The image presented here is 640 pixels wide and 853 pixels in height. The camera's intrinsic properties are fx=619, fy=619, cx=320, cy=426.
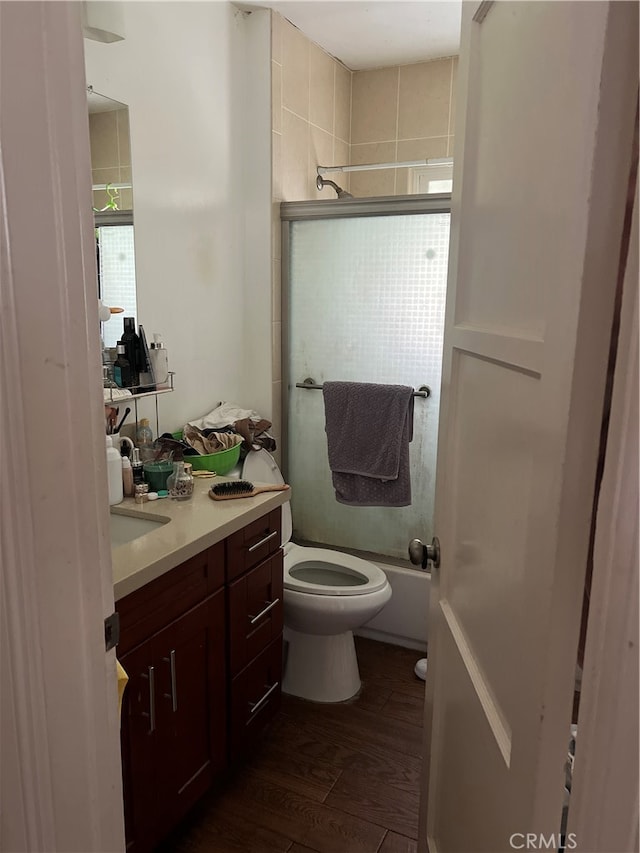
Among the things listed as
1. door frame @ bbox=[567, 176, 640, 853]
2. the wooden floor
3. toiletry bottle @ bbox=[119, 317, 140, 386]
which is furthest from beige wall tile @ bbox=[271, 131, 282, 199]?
door frame @ bbox=[567, 176, 640, 853]

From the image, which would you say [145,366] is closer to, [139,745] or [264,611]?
[264,611]

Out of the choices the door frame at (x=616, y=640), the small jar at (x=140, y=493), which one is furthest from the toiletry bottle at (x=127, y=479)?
the door frame at (x=616, y=640)

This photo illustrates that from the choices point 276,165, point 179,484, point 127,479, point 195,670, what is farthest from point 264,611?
point 276,165

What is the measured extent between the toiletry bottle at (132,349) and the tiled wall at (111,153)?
0.38 m

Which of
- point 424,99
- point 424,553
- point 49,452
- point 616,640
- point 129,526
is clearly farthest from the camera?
point 424,99

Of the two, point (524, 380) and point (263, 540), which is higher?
point (524, 380)

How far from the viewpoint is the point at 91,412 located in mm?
773

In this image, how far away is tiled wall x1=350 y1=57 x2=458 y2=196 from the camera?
2.84 m

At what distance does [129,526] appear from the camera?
1687 mm

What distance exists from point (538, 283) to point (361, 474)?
1.73 metres

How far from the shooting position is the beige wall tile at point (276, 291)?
8.26 feet

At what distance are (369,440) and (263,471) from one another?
42 centimetres

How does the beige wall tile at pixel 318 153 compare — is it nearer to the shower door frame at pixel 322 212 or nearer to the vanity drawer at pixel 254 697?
the shower door frame at pixel 322 212

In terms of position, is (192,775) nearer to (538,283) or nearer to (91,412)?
(91,412)
